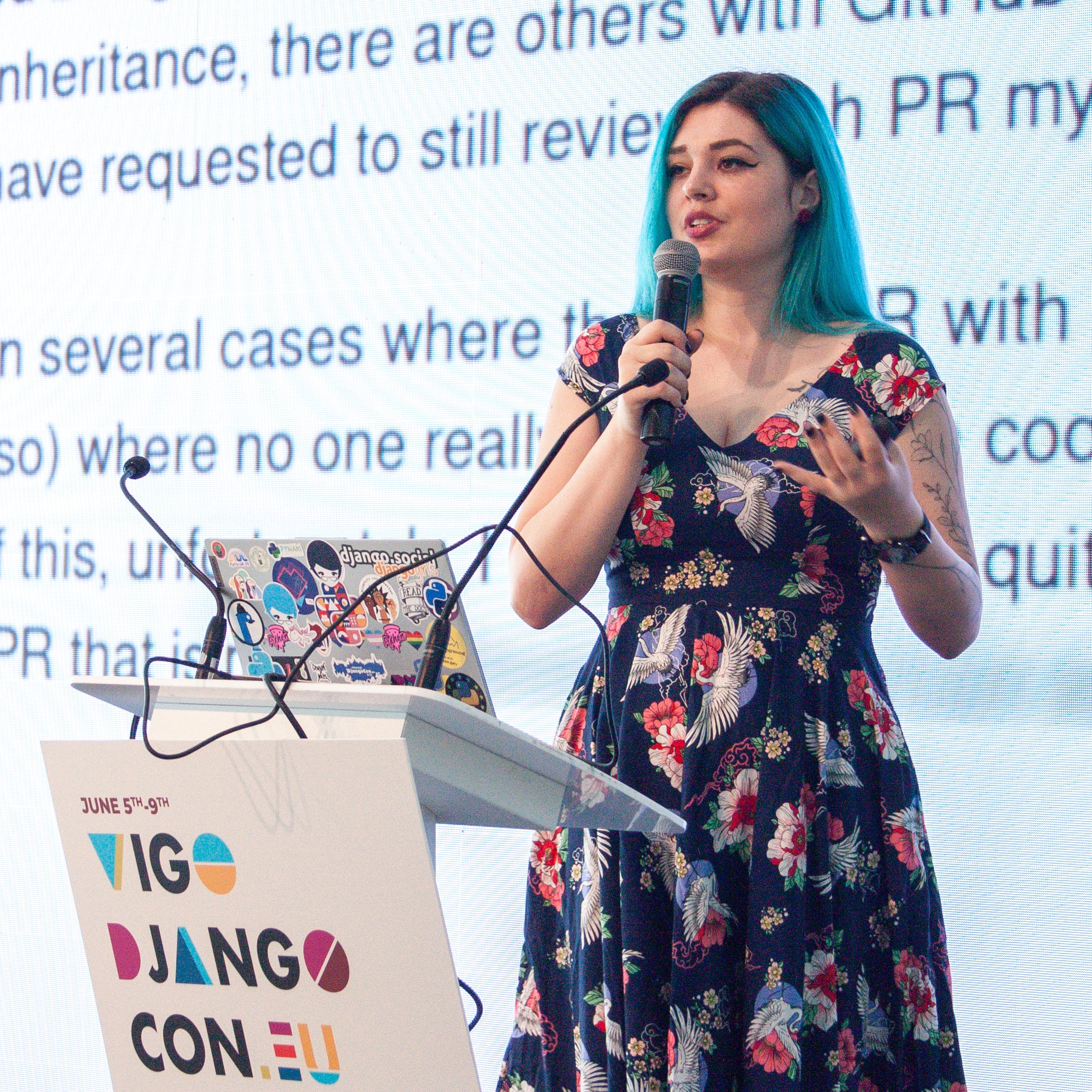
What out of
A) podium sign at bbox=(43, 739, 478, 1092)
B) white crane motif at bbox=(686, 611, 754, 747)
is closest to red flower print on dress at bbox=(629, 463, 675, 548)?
white crane motif at bbox=(686, 611, 754, 747)

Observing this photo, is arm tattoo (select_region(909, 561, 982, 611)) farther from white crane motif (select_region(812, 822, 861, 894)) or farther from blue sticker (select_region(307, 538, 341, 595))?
blue sticker (select_region(307, 538, 341, 595))

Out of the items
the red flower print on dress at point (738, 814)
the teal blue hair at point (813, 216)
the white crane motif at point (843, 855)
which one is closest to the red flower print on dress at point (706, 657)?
the red flower print on dress at point (738, 814)

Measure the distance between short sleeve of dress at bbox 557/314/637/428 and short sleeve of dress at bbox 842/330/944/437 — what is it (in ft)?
0.85

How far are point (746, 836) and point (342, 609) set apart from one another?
0.50m

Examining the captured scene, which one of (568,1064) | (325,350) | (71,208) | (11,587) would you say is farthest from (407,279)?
(568,1064)

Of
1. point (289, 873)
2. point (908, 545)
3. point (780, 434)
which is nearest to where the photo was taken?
point (289, 873)

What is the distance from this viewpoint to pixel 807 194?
156 cm

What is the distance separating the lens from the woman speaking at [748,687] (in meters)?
1.22

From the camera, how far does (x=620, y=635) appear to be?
1375 mm

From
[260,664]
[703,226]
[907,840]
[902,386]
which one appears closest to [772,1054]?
[907,840]

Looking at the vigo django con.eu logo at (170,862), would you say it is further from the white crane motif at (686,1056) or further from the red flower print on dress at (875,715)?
the red flower print on dress at (875,715)

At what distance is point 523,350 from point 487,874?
950 millimetres

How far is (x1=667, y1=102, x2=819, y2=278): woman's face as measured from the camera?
1468 mm

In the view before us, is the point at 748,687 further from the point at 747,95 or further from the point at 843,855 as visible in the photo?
the point at 747,95
